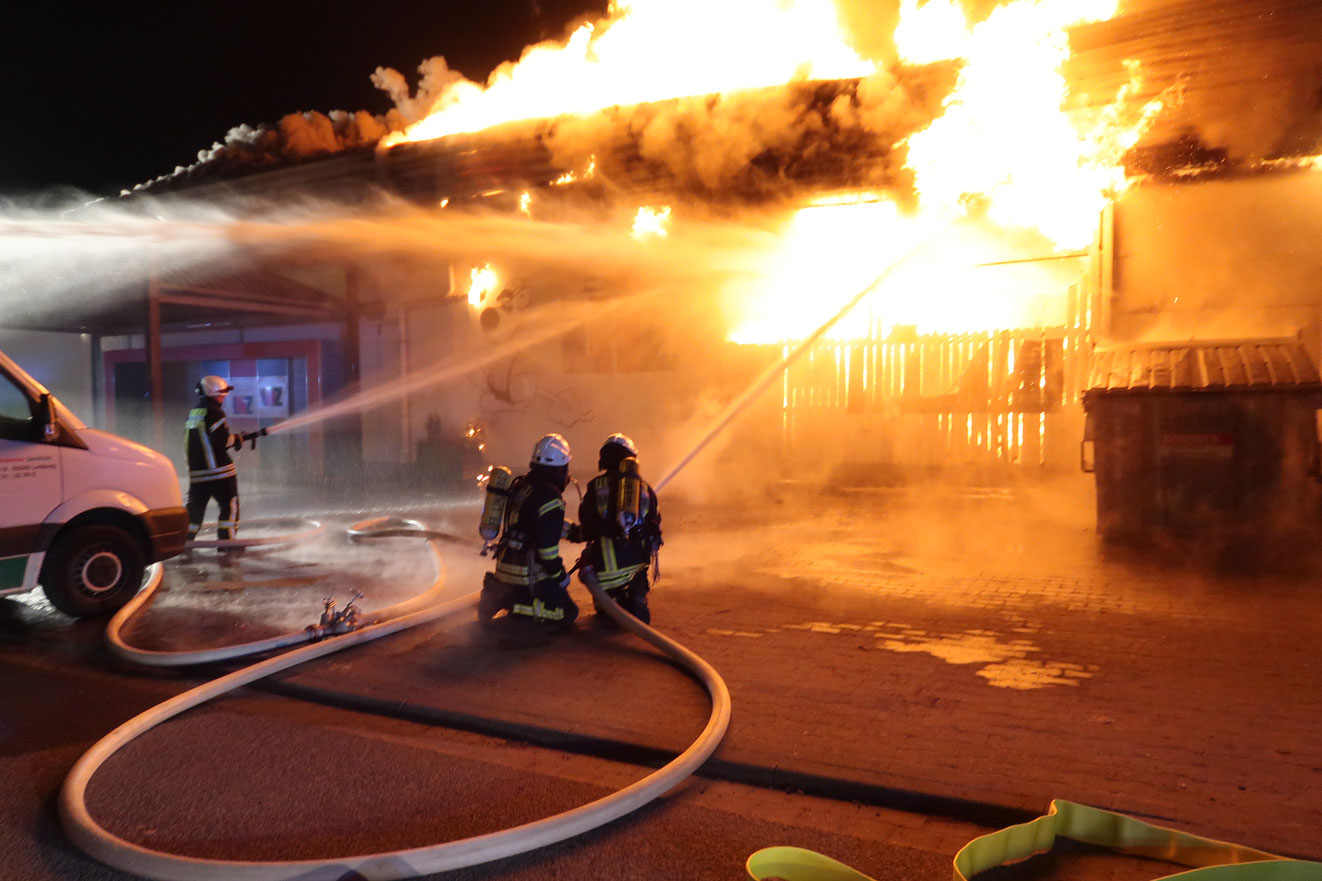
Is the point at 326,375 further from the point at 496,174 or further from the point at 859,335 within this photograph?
the point at 859,335

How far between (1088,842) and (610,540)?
336cm

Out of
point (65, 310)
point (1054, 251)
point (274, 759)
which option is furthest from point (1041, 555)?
point (65, 310)

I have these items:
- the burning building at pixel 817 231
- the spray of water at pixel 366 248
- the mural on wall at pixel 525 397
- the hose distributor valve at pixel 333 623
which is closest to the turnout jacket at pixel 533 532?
the hose distributor valve at pixel 333 623

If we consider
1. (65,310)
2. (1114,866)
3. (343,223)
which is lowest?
(1114,866)

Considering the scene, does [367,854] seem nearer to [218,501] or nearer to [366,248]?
[218,501]

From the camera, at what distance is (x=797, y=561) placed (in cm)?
821

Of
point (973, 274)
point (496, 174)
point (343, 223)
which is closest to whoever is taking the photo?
point (973, 274)

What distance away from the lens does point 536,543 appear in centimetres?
555

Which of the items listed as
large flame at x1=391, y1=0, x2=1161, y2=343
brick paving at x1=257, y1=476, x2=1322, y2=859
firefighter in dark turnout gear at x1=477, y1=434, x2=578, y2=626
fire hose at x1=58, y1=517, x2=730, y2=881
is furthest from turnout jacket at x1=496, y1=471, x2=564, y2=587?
large flame at x1=391, y1=0, x2=1161, y2=343

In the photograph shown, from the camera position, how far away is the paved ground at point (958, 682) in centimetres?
357

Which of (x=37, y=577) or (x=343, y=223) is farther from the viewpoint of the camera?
(x=343, y=223)

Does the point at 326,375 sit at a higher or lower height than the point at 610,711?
higher

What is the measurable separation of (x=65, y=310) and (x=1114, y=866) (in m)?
17.2

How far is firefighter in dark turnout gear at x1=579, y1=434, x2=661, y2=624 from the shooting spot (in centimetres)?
580
